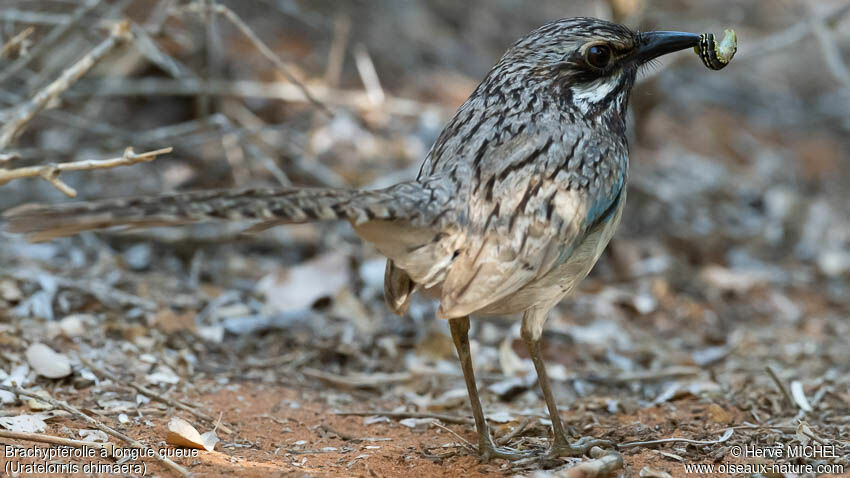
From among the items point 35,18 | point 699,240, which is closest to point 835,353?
point 699,240

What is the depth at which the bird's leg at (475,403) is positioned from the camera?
14.5 feet

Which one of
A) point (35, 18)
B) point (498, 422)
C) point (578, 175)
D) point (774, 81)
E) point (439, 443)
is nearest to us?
point (578, 175)

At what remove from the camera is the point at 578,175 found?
4246 mm

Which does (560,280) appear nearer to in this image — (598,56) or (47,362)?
(598,56)

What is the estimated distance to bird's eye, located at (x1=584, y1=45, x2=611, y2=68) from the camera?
464cm

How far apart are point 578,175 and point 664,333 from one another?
3333 millimetres

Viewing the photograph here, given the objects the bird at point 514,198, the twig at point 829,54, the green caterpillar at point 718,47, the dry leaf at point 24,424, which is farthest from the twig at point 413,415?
the twig at point 829,54

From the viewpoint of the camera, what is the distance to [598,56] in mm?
4664

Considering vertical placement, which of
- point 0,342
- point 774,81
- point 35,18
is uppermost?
point 774,81

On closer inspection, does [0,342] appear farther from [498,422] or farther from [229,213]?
[498,422]

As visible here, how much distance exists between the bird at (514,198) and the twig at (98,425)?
1.12 meters

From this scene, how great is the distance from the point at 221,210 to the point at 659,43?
8.50 ft

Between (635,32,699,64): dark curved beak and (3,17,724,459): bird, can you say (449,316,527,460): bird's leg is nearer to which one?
(3,17,724,459): bird

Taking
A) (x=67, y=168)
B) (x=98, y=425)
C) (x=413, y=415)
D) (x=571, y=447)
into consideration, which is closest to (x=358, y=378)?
(x=413, y=415)
